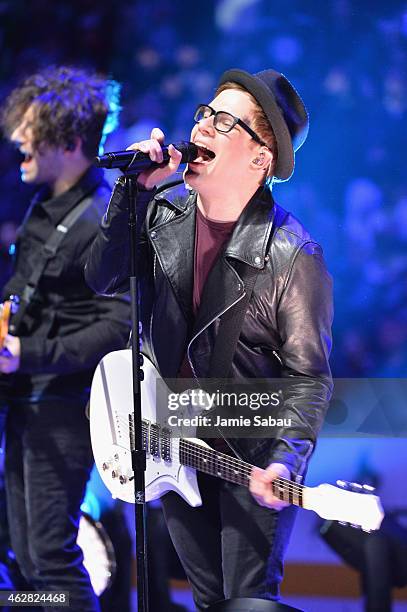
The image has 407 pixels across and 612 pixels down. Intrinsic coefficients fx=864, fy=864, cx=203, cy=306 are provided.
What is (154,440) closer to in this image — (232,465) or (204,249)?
(232,465)

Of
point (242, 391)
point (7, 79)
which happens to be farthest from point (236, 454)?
point (7, 79)

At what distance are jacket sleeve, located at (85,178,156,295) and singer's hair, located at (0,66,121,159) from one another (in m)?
0.84

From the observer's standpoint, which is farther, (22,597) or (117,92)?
(117,92)

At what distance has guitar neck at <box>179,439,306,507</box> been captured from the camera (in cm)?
215

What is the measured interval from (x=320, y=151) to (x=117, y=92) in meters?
0.82

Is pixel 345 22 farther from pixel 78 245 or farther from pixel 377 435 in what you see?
pixel 377 435

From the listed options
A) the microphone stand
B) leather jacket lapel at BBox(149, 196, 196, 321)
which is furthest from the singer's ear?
the microphone stand

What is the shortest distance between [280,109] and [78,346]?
3.63 ft

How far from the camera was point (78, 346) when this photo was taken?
2996mm

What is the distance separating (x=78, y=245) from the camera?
3051mm

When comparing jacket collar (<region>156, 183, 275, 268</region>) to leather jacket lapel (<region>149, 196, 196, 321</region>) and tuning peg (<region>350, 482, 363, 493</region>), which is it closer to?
leather jacket lapel (<region>149, 196, 196, 321</region>)

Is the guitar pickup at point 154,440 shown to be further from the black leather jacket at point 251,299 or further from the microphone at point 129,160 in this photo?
the microphone at point 129,160

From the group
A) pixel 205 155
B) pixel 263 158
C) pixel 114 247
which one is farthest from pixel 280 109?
pixel 114 247

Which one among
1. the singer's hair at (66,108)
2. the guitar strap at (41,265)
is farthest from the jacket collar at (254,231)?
the singer's hair at (66,108)
